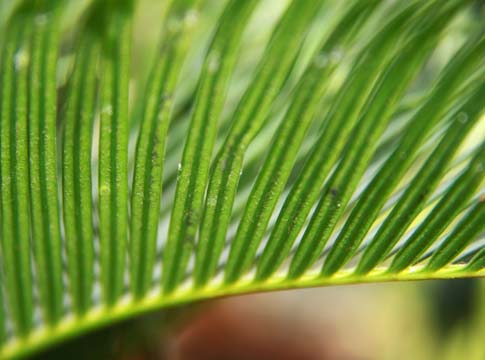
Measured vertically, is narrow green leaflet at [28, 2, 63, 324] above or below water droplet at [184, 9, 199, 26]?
below

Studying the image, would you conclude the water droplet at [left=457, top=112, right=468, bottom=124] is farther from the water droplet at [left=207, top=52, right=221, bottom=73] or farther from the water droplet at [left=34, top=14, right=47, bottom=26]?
the water droplet at [left=34, top=14, right=47, bottom=26]

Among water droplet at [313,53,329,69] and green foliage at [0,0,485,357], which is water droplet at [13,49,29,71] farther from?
water droplet at [313,53,329,69]

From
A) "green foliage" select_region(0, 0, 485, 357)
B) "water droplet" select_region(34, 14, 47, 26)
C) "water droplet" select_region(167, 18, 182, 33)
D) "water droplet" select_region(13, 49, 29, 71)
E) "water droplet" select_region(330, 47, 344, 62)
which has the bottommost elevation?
"green foliage" select_region(0, 0, 485, 357)

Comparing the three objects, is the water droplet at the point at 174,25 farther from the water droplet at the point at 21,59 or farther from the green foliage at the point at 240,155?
the water droplet at the point at 21,59

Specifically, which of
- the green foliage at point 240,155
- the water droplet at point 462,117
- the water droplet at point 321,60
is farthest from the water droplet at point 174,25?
the water droplet at point 462,117

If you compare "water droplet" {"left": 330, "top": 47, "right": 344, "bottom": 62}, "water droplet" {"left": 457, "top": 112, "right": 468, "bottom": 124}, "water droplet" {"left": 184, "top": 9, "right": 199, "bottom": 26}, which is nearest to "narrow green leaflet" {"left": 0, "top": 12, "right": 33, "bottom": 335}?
"water droplet" {"left": 184, "top": 9, "right": 199, "bottom": 26}

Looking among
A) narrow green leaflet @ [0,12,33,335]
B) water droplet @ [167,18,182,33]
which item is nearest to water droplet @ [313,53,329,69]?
water droplet @ [167,18,182,33]

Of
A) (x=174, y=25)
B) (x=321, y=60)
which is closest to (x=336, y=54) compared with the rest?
(x=321, y=60)

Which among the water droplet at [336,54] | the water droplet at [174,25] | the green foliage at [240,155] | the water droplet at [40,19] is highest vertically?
the water droplet at [40,19]

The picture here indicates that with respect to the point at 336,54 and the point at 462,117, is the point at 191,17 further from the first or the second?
the point at 462,117
